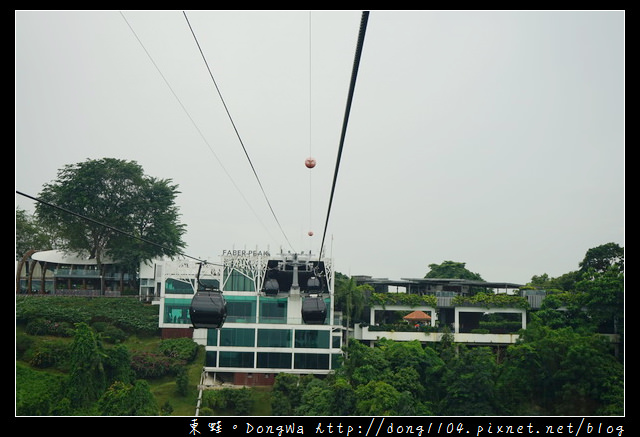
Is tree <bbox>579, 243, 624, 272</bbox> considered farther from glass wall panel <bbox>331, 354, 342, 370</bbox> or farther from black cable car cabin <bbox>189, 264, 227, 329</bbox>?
black cable car cabin <bbox>189, 264, 227, 329</bbox>

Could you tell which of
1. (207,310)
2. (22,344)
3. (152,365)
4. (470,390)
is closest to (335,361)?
(470,390)

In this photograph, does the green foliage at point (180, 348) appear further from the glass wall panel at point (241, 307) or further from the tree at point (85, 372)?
the tree at point (85, 372)

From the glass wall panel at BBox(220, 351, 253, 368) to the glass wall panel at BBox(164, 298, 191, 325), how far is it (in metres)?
6.28

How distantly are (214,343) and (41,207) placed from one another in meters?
25.1

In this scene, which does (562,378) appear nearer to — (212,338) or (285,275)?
(285,275)

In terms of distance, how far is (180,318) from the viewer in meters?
42.1

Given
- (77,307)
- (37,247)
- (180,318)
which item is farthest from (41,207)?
(180,318)

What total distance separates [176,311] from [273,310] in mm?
8525

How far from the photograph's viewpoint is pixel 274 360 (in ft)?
121

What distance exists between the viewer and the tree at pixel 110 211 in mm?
51406

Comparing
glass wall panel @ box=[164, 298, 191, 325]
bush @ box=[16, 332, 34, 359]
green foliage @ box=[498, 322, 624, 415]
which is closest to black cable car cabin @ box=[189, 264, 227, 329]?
green foliage @ box=[498, 322, 624, 415]
